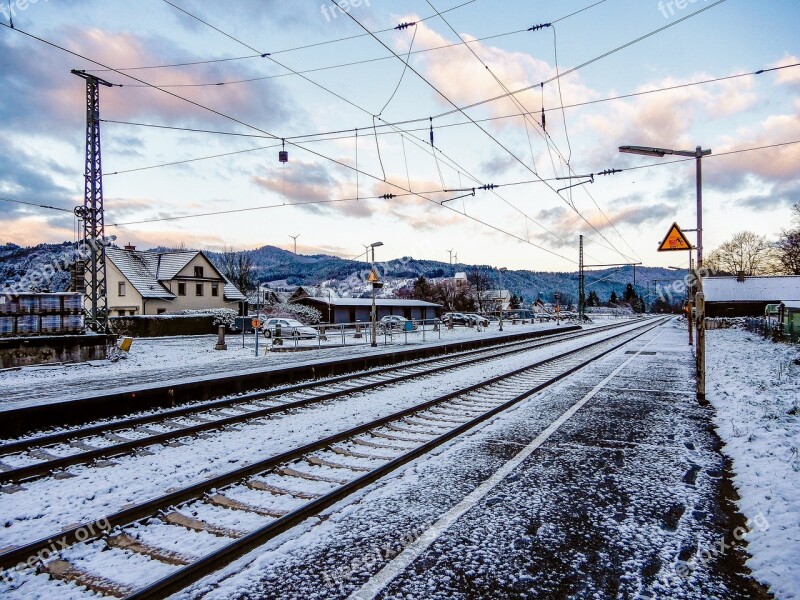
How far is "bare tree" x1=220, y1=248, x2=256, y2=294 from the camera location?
89.0 meters

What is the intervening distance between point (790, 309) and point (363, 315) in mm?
46821

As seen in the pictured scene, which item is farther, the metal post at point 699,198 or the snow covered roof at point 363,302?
the snow covered roof at point 363,302

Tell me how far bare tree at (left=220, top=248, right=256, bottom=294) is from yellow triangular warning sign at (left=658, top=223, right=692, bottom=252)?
8185 cm

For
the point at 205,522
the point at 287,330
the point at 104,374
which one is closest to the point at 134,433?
the point at 205,522

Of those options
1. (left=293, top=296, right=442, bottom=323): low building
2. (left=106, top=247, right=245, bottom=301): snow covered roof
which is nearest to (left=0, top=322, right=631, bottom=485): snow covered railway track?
(left=106, top=247, right=245, bottom=301): snow covered roof

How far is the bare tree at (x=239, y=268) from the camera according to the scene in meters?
89.0

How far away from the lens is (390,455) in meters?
7.05

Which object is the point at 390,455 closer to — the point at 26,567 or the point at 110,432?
the point at 26,567

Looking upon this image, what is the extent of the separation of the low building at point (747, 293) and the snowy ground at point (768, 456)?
2723 inches

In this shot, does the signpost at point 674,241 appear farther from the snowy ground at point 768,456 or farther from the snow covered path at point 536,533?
the snow covered path at point 536,533

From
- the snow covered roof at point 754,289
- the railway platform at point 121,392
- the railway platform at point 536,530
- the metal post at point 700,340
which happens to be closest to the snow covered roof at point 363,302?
the snow covered roof at point 754,289

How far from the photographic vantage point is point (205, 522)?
15.9ft

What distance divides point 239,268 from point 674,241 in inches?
3386

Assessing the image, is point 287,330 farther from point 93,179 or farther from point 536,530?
point 536,530
